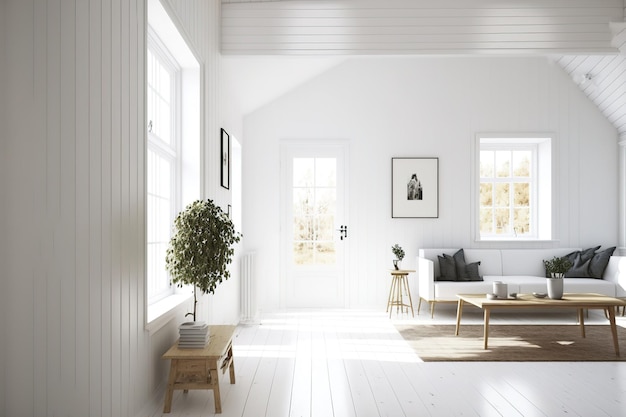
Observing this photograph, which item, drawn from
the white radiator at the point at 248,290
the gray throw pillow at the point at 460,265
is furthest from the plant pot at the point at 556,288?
the white radiator at the point at 248,290

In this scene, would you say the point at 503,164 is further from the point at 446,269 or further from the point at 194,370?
the point at 194,370

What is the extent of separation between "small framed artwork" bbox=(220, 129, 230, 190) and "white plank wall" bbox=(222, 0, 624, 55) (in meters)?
0.86

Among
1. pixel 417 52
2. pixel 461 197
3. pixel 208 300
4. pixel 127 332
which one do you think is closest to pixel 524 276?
pixel 461 197

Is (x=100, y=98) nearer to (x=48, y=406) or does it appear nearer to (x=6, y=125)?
(x=6, y=125)

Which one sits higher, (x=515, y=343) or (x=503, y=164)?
(x=503, y=164)

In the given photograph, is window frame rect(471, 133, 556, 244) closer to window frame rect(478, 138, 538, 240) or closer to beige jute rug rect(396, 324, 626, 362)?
window frame rect(478, 138, 538, 240)

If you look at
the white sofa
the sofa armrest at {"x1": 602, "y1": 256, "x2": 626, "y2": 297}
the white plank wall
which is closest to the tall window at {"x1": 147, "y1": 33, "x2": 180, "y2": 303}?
the white plank wall

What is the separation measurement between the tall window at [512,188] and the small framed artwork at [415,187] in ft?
2.44

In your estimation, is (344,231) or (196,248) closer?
(196,248)

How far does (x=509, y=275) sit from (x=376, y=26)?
3806 mm

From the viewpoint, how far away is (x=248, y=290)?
6297 millimetres

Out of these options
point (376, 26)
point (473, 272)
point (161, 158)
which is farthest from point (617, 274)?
point (161, 158)

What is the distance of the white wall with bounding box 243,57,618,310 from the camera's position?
24.1 ft

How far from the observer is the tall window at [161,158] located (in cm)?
360
